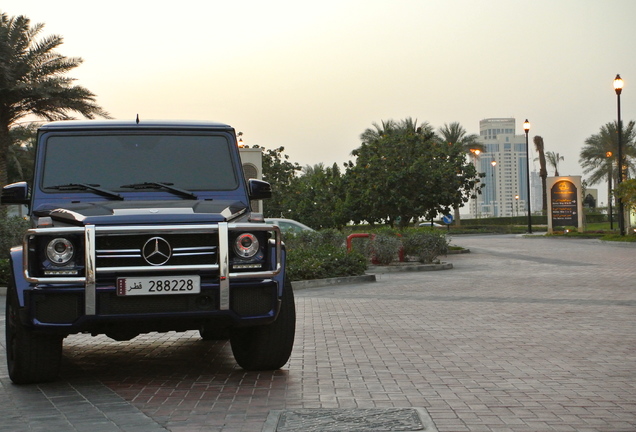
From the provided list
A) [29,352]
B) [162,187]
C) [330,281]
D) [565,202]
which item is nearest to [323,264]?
[330,281]

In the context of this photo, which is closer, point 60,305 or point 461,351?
point 60,305

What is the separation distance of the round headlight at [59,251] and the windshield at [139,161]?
1.10 m

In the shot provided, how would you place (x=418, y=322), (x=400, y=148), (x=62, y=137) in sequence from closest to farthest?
1. (x=62, y=137)
2. (x=418, y=322)
3. (x=400, y=148)

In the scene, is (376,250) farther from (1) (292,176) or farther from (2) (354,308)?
(1) (292,176)

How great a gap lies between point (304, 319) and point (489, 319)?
2475mm

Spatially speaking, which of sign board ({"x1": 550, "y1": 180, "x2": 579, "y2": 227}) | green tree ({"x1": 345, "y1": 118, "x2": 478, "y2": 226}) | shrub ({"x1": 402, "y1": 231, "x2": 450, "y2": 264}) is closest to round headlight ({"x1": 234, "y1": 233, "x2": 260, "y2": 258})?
shrub ({"x1": 402, "y1": 231, "x2": 450, "y2": 264})

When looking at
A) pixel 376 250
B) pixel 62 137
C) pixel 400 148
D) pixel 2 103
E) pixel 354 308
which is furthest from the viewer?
pixel 400 148

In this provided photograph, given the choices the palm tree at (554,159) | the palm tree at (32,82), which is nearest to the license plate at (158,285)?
the palm tree at (32,82)

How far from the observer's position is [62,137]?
8.09 m

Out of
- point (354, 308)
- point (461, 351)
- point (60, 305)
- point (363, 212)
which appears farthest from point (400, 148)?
point (60, 305)

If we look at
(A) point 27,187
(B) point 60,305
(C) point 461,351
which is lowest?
(C) point 461,351

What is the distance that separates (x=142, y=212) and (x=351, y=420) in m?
2.45

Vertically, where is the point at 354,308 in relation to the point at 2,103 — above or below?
below

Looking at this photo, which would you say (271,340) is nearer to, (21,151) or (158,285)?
(158,285)
